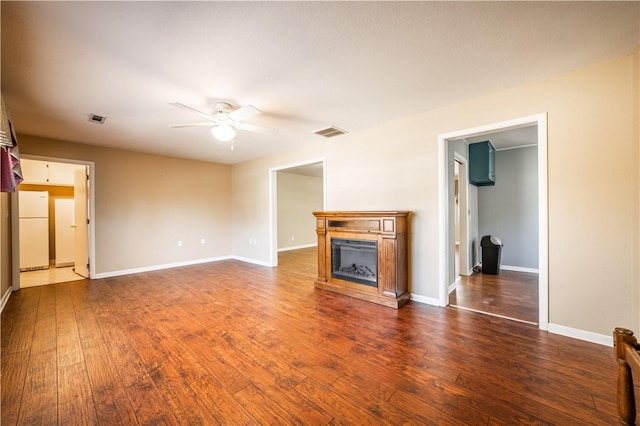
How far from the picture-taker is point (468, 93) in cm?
275

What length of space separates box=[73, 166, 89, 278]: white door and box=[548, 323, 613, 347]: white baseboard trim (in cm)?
709

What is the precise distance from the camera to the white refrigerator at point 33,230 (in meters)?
5.21

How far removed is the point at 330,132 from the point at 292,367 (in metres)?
3.32

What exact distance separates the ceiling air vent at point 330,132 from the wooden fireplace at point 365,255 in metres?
1.33

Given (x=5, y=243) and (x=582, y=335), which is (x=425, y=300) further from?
(x=5, y=243)

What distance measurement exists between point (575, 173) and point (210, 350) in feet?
12.3

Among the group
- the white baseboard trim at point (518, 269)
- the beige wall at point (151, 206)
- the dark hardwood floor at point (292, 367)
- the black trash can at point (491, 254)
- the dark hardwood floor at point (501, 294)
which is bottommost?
the dark hardwood floor at point (292, 367)

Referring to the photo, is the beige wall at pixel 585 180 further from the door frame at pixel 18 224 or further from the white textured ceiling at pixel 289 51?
the door frame at pixel 18 224

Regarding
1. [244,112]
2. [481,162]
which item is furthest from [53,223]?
[481,162]

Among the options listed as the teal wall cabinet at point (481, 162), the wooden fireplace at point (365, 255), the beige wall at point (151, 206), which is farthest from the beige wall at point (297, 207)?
the teal wall cabinet at point (481, 162)

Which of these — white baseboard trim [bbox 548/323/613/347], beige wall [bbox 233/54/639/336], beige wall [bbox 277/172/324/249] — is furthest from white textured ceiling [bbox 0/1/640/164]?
beige wall [bbox 277/172/324/249]

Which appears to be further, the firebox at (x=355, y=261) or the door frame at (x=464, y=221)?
the door frame at (x=464, y=221)

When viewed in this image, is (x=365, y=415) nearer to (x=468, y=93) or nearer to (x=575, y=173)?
(x=575, y=173)


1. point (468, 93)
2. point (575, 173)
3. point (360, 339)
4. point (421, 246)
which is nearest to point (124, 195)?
point (360, 339)
